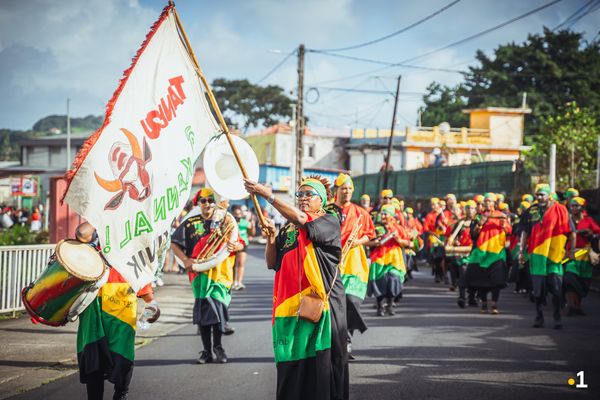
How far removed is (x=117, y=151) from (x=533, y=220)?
7.86m

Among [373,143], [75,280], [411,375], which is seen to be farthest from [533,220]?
[373,143]

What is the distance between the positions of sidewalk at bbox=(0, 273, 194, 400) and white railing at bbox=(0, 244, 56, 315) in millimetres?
316

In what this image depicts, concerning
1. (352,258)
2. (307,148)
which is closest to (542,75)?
(307,148)

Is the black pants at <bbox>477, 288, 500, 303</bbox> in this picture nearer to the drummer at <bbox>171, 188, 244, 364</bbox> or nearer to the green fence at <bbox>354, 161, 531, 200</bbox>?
the drummer at <bbox>171, 188, 244, 364</bbox>

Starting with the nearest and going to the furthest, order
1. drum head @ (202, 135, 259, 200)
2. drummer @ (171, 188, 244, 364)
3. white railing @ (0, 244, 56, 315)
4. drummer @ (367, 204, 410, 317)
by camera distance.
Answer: drum head @ (202, 135, 259, 200) → drummer @ (171, 188, 244, 364) → white railing @ (0, 244, 56, 315) → drummer @ (367, 204, 410, 317)

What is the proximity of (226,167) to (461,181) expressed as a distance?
2325 centimetres

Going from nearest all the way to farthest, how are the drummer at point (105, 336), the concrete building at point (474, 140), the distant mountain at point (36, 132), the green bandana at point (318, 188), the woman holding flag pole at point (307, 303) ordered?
the woman holding flag pole at point (307, 303) → the green bandana at point (318, 188) → the drummer at point (105, 336) → the concrete building at point (474, 140) → the distant mountain at point (36, 132)

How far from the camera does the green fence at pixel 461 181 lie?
2394cm

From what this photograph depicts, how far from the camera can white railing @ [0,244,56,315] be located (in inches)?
452

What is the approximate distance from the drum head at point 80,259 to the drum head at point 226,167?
115 centimetres

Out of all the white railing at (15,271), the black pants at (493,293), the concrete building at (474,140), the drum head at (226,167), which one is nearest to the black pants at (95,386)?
the drum head at (226,167)

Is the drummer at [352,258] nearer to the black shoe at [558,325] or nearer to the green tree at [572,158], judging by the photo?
the black shoe at [558,325]

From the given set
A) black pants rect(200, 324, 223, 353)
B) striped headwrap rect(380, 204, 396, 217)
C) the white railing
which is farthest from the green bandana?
the white railing

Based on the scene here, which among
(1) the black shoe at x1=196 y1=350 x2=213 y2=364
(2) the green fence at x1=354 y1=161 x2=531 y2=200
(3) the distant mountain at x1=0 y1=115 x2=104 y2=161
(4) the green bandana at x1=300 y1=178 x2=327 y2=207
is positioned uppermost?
(3) the distant mountain at x1=0 y1=115 x2=104 y2=161
